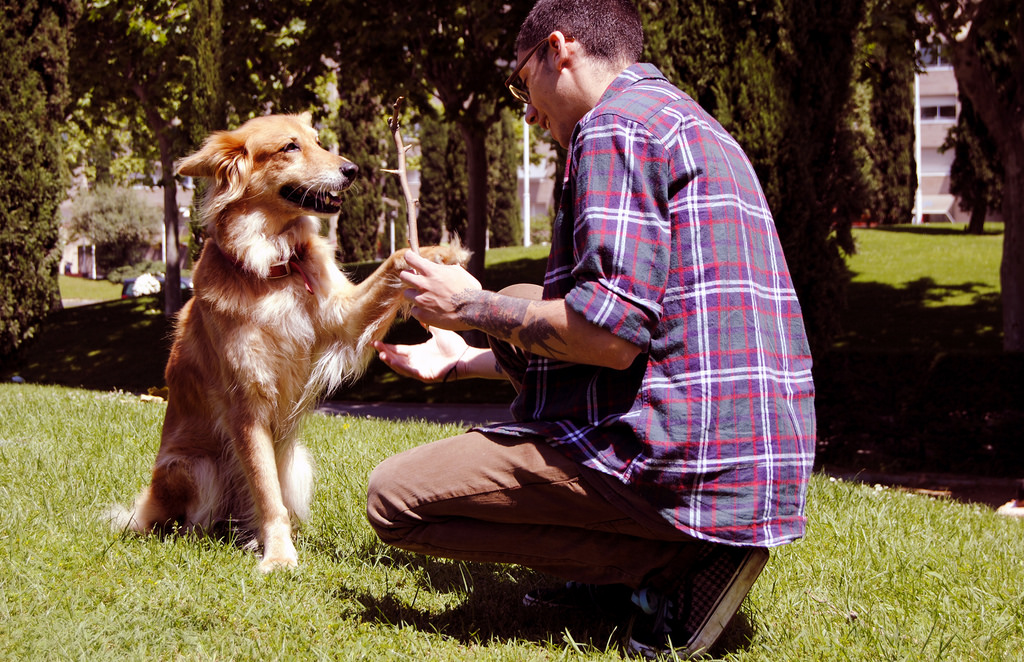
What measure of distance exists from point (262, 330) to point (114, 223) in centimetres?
4831

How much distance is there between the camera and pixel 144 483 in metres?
4.70

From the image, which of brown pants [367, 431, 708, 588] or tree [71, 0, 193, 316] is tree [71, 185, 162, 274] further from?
brown pants [367, 431, 708, 588]

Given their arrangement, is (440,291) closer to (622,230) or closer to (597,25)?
(622,230)

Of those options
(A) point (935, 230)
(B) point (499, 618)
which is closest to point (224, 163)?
(B) point (499, 618)

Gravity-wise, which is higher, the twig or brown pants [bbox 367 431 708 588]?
the twig

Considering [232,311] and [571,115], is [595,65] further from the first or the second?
[232,311]

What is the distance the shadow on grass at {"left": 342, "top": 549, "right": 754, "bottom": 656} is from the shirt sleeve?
1178 millimetres

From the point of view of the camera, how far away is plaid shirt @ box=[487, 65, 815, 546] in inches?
91.5

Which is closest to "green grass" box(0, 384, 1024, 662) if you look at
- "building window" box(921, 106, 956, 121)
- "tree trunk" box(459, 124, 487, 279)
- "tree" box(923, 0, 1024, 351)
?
"tree" box(923, 0, 1024, 351)

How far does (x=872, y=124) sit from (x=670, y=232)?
31.1 metres

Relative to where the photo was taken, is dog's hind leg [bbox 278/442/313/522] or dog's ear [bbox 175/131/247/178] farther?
dog's hind leg [bbox 278/442/313/522]

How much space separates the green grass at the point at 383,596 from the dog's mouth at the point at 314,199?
1.51 meters

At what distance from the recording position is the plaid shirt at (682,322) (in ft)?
7.63

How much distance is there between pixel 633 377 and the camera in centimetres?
250
